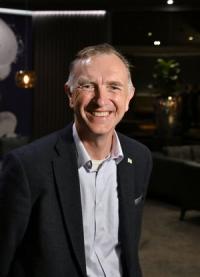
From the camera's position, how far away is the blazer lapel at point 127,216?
139cm

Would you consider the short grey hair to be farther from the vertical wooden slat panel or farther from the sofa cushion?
the vertical wooden slat panel

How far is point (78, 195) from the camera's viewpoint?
1.32 metres

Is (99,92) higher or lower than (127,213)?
higher

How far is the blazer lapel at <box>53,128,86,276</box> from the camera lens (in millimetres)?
1296

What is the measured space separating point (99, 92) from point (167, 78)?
27.9 ft

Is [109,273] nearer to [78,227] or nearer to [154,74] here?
[78,227]

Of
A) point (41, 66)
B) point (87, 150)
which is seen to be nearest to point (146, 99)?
point (41, 66)

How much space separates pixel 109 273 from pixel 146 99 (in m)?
8.72

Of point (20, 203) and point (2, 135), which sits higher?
point (20, 203)

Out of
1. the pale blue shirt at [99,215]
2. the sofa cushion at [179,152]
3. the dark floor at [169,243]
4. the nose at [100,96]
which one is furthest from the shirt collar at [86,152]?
the sofa cushion at [179,152]

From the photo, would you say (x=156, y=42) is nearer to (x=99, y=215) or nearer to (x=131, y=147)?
(x=131, y=147)

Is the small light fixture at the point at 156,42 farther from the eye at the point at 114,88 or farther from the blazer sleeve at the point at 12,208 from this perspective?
the blazer sleeve at the point at 12,208

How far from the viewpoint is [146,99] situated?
393 inches

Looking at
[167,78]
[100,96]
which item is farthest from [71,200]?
[167,78]
